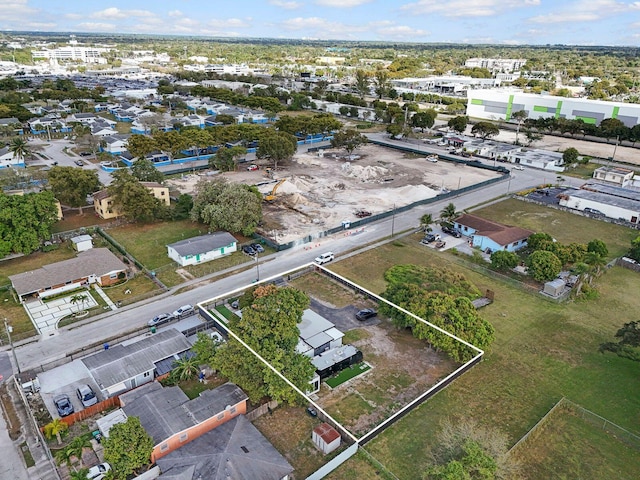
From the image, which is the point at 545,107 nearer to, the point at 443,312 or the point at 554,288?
the point at 554,288

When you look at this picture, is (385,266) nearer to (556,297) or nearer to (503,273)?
(503,273)

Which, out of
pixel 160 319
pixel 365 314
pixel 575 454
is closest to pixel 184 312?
pixel 160 319

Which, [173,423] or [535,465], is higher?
[173,423]

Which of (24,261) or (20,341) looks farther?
(24,261)

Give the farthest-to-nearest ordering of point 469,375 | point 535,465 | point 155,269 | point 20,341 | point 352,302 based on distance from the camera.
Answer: point 155,269 → point 352,302 → point 20,341 → point 469,375 → point 535,465

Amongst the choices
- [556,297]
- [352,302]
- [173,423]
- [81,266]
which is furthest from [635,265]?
[81,266]

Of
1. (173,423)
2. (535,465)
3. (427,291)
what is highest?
(427,291)

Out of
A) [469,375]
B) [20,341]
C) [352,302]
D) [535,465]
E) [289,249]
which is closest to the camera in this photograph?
[535,465]
